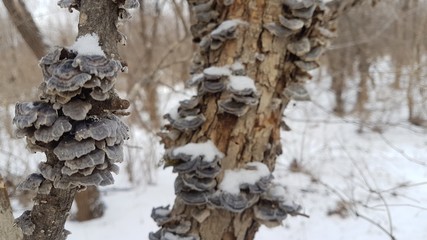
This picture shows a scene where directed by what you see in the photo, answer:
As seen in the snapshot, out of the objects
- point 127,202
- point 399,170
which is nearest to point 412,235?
point 399,170

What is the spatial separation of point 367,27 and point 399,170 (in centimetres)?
475

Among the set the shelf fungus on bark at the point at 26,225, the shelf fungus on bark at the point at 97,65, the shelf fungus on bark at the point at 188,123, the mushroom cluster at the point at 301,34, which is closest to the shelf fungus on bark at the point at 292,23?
the mushroom cluster at the point at 301,34

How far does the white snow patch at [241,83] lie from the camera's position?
6.36ft

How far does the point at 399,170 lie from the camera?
574 cm

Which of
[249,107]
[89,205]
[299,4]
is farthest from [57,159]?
[89,205]

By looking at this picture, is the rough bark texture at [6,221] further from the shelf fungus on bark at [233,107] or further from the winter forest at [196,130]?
the shelf fungus on bark at [233,107]

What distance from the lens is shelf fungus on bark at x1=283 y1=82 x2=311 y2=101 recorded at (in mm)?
2068

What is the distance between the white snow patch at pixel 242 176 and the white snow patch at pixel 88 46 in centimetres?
117

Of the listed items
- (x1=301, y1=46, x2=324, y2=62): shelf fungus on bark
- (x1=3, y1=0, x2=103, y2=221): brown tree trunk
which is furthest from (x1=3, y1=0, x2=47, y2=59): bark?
(x1=301, y1=46, x2=324, y2=62): shelf fungus on bark

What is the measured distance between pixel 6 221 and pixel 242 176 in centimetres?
Answer: 119

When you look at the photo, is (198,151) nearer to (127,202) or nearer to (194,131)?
(194,131)

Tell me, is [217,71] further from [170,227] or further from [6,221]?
[6,221]

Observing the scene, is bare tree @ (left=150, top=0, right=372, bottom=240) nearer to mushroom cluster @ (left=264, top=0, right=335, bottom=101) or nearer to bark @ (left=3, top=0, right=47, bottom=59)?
mushroom cluster @ (left=264, top=0, right=335, bottom=101)

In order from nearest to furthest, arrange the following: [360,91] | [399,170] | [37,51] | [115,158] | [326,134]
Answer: [115,158] → [37,51] → [399,170] → [326,134] → [360,91]
